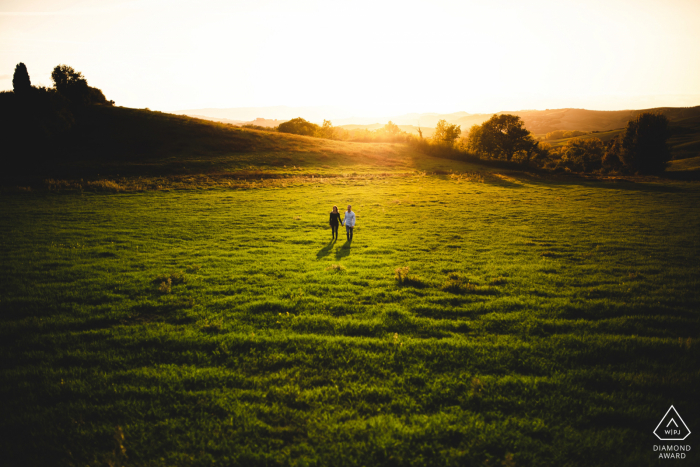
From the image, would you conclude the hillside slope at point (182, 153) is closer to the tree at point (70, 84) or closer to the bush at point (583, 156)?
the tree at point (70, 84)

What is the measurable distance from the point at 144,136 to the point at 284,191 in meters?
55.3

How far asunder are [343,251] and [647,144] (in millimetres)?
80827

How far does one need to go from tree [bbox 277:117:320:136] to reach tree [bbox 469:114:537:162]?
6004 cm

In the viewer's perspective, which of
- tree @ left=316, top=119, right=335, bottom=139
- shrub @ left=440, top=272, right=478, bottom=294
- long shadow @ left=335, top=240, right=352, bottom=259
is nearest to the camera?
shrub @ left=440, top=272, right=478, bottom=294

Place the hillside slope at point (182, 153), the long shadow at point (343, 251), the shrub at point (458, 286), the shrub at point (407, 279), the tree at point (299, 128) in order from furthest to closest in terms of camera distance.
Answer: the tree at point (299, 128)
the hillside slope at point (182, 153)
the long shadow at point (343, 251)
the shrub at point (407, 279)
the shrub at point (458, 286)

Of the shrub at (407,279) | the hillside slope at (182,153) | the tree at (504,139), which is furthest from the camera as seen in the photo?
Answer: the tree at (504,139)

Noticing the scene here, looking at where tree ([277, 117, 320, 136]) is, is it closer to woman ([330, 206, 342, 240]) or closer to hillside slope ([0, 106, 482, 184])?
hillside slope ([0, 106, 482, 184])

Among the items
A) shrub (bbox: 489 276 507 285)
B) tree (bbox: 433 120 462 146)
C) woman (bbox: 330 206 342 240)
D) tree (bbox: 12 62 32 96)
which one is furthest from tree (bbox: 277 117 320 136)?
shrub (bbox: 489 276 507 285)

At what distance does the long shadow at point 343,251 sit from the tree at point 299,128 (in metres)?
100

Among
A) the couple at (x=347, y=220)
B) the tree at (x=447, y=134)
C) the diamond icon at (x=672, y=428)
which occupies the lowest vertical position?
the diamond icon at (x=672, y=428)

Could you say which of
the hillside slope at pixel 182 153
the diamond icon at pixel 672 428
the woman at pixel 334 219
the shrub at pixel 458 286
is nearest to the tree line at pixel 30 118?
the hillside slope at pixel 182 153

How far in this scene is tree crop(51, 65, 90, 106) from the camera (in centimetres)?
8031

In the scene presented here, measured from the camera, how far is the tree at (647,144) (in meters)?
60.5

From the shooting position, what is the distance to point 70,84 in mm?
81562
